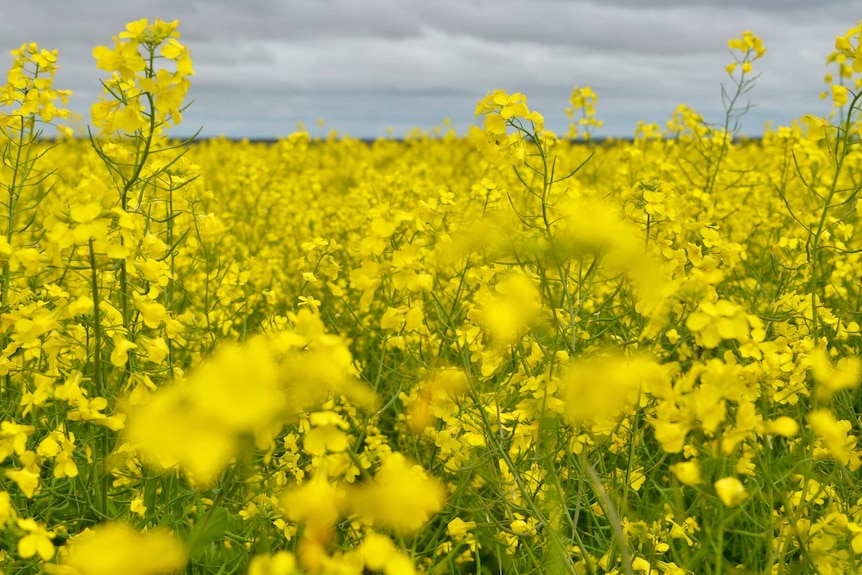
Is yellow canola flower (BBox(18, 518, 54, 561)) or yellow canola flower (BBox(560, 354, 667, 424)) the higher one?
yellow canola flower (BBox(560, 354, 667, 424))

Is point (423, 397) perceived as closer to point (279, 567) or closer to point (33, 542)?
point (33, 542)

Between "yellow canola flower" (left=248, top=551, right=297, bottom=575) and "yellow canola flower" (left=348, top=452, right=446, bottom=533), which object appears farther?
"yellow canola flower" (left=348, top=452, right=446, bottom=533)

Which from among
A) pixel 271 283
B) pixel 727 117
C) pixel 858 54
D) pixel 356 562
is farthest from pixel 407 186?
pixel 356 562

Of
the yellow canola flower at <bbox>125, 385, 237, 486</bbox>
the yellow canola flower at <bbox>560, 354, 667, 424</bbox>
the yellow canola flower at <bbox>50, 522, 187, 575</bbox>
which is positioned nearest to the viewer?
the yellow canola flower at <bbox>125, 385, 237, 486</bbox>

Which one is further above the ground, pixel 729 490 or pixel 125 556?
pixel 729 490

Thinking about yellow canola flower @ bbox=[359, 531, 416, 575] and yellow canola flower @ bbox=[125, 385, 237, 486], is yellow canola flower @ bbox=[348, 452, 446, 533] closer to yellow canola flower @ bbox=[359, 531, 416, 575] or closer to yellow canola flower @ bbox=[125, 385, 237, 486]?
yellow canola flower @ bbox=[359, 531, 416, 575]

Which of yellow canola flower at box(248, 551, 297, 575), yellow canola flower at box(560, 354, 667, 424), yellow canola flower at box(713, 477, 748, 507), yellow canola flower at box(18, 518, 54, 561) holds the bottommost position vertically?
yellow canola flower at box(18, 518, 54, 561)

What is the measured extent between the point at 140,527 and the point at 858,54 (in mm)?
2214

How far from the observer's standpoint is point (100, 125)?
1.98 meters

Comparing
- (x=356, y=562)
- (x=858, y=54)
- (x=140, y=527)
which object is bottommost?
(x=140, y=527)

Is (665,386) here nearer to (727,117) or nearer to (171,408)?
(171,408)

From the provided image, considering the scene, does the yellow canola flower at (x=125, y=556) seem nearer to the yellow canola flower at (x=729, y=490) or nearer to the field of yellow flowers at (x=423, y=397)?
the field of yellow flowers at (x=423, y=397)

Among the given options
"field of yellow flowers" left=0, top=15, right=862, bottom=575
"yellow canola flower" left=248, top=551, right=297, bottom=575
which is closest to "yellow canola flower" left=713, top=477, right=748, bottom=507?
"field of yellow flowers" left=0, top=15, right=862, bottom=575

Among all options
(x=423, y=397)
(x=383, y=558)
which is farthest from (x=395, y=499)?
(x=423, y=397)
